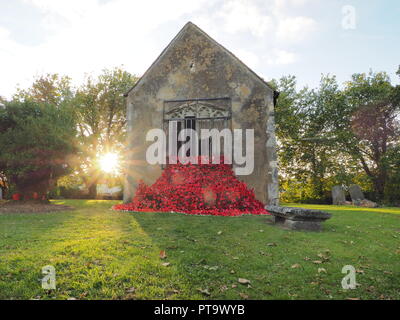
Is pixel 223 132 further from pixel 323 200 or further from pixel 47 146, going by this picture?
pixel 323 200

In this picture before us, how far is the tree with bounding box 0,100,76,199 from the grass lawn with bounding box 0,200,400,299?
650 cm

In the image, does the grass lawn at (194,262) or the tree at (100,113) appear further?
the tree at (100,113)

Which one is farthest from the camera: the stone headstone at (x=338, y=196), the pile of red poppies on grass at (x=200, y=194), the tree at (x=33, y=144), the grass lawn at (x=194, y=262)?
the stone headstone at (x=338, y=196)

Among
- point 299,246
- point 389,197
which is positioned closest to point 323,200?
point 389,197

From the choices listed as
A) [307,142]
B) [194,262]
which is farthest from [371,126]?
[194,262]

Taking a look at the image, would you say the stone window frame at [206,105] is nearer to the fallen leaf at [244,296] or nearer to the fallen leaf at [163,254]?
the fallen leaf at [163,254]

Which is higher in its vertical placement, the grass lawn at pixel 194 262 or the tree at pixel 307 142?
the tree at pixel 307 142

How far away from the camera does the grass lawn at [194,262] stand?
118 inches

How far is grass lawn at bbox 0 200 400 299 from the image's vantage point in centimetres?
299

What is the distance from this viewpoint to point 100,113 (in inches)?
968

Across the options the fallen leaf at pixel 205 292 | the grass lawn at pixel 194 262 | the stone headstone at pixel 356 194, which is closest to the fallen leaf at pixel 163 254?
the grass lawn at pixel 194 262

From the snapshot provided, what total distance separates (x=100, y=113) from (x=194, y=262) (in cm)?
2385

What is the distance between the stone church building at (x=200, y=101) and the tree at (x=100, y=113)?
13.0m

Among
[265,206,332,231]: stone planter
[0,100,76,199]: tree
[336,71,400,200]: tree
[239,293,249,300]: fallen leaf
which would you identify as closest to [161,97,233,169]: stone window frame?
[0,100,76,199]: tree
